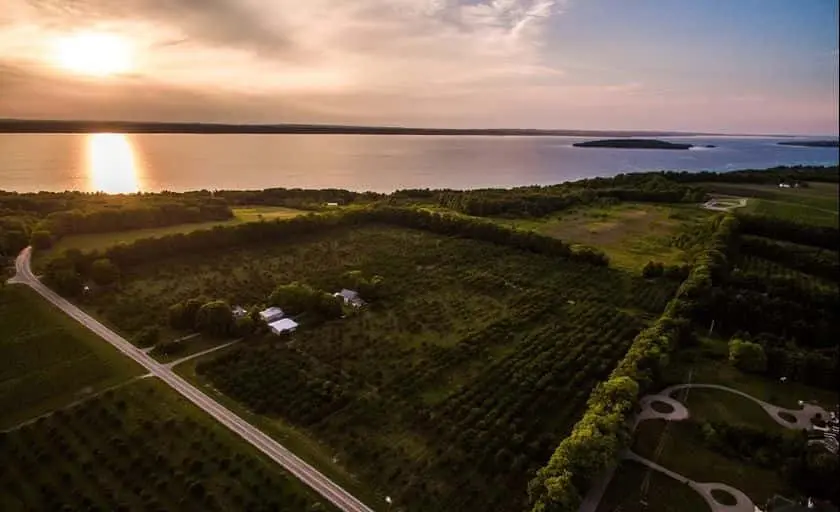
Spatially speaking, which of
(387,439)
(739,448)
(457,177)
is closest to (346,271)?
(387,439)

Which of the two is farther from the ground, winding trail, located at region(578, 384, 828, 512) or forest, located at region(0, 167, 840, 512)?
forest, located at region(0, 167, 840, 512)

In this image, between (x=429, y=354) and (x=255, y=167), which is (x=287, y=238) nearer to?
(x=429, y=354)

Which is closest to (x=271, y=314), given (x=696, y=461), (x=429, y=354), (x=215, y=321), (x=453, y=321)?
(x=215, y=321)

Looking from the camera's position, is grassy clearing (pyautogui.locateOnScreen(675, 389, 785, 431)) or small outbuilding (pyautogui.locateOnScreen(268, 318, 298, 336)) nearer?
grassy clearing (pyautogui.locateOnScreen(675, 389, 785, 431))

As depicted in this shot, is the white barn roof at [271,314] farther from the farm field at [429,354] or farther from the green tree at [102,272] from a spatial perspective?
the green tree at [102,272]

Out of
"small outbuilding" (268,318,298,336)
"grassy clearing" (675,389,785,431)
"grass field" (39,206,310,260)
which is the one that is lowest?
"grassy clearing" (675,389,785,431)

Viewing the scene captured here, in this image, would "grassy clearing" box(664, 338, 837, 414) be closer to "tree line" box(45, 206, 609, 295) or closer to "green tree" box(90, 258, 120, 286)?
"tree line" box(45, 206, 609, 295)

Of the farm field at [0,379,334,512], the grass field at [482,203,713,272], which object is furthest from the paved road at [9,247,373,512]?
the grass field at [482,203,713,272]
